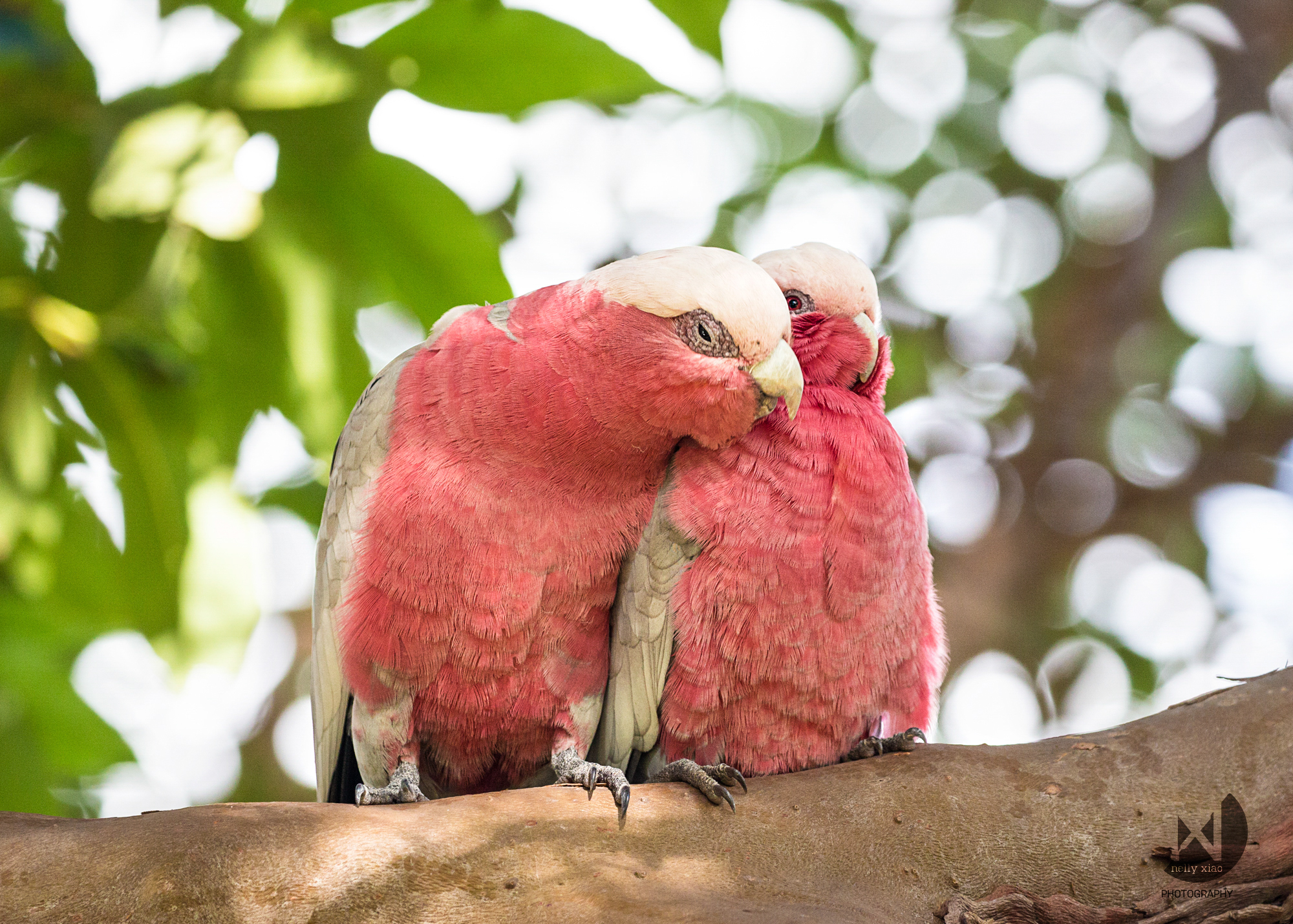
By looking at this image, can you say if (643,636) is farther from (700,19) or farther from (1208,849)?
(700,19)

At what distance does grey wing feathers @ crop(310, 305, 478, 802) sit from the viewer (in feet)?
10.3

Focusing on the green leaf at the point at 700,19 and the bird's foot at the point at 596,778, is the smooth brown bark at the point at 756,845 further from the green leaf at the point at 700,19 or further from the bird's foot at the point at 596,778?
the green leaf at the point at 700,19

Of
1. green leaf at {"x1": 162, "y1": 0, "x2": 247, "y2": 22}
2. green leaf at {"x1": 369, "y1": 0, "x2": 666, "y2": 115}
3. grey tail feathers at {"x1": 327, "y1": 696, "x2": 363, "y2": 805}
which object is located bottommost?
grey tail feathers at {"x1": 327, "y1": 696, "x2": 363, "y2": 805}

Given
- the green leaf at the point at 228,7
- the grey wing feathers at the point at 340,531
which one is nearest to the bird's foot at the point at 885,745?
the grey wing feathers at the point at 340,531

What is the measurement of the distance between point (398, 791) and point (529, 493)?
2.99ft

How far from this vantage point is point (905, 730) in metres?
3.19

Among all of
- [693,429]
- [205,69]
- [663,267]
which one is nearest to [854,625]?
[693,429]

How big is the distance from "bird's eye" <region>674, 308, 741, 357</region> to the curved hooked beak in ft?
0.28

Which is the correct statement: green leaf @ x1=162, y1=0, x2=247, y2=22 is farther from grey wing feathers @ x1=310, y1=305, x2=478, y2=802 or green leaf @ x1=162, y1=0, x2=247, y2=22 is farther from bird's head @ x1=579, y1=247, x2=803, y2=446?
bird's head @ x1=579, y1=247, x2=803, y2=446

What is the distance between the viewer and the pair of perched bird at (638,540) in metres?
2.90

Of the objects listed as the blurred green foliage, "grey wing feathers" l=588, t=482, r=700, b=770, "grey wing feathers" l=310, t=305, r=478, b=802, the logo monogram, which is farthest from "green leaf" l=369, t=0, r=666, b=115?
the logo monogram

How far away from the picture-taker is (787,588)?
2.92 m

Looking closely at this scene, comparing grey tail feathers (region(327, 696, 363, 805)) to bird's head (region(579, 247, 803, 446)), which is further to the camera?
grey tail feathers (region(327, 696, 363, 805))

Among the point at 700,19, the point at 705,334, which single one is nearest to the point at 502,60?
the point at 700,19
